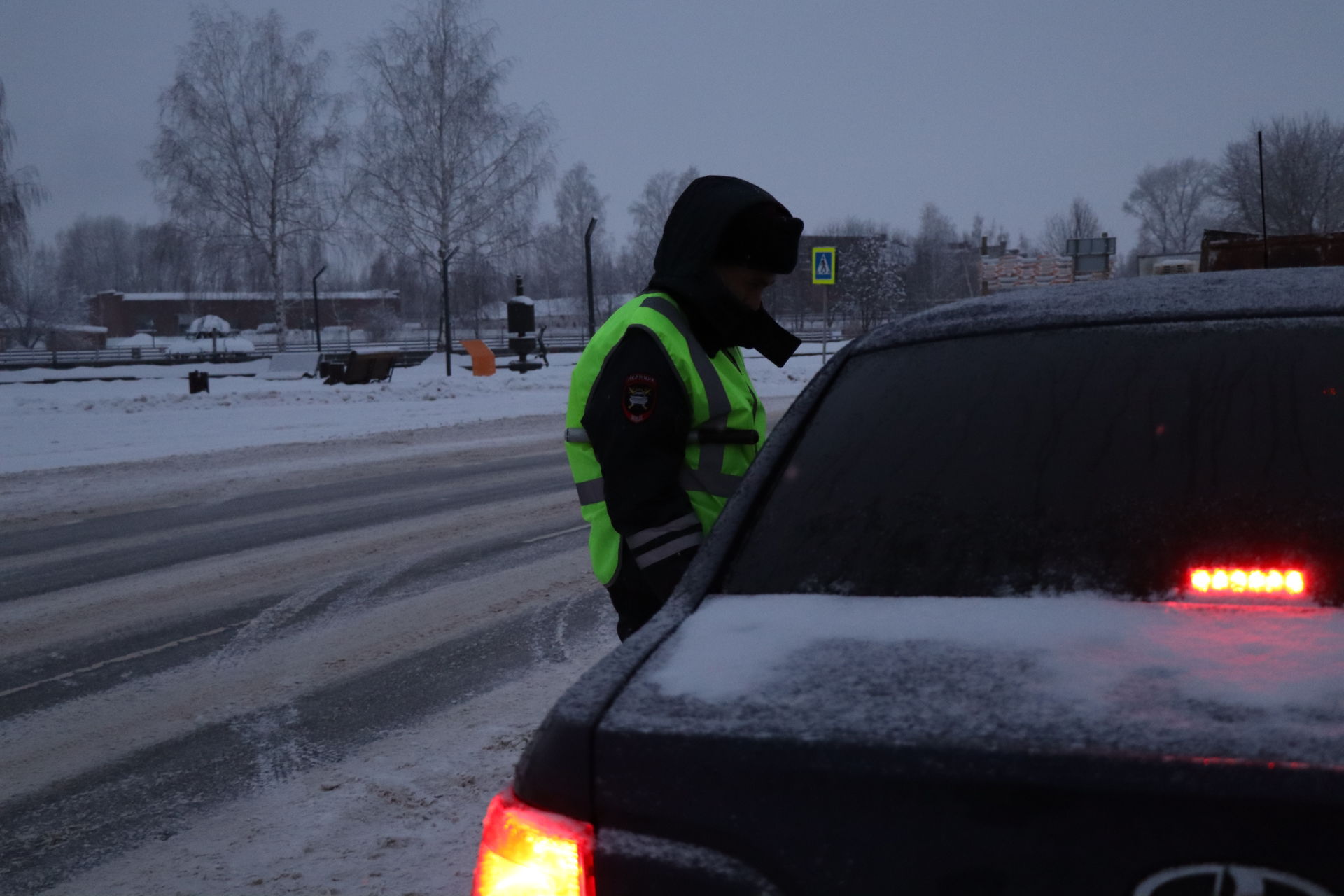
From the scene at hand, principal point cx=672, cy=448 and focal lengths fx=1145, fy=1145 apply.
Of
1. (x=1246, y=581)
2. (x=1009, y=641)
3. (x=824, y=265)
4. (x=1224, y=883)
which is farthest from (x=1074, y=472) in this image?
(x=824, y=265)

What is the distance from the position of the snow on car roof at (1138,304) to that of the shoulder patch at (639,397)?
1.59ft

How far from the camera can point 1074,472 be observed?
70.4 inches

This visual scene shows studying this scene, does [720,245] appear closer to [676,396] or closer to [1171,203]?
[676,396]

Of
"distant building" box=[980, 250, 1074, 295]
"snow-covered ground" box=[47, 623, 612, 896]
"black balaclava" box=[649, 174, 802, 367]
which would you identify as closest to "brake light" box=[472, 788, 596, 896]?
"black balaclava" box=[649, 174, 802, 367]

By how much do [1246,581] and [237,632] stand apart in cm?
542

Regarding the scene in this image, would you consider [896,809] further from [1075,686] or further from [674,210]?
[674,210]

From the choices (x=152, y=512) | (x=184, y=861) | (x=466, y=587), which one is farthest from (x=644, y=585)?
(x=152, y=512)

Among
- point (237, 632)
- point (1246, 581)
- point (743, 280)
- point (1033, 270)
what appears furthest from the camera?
point (1033, 270)

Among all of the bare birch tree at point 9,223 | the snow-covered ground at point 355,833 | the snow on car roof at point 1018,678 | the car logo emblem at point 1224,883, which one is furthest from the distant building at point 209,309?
the car logo emblem at point 1224,883

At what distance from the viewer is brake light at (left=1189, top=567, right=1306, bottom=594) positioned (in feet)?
5.12

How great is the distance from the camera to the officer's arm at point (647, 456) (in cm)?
253

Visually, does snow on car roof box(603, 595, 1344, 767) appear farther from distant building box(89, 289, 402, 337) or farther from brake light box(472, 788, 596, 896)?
distant building box(89, 289, 402, 337)

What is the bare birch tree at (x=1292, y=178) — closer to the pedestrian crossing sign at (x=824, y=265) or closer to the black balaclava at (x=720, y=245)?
the pedestrian crossing sign at (x=824, y=265)

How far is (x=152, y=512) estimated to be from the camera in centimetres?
991
